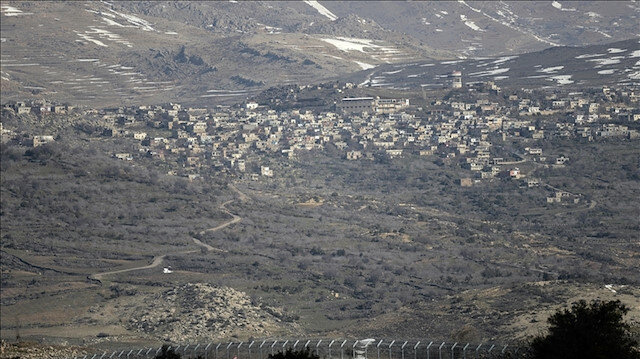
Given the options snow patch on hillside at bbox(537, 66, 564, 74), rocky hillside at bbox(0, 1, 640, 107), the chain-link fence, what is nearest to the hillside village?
snow patch on hillside at bbox(537, 66, 564, 74)

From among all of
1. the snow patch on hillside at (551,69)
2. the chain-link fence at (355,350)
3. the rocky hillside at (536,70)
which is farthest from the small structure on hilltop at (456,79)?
the chain-link fence at (355,350)

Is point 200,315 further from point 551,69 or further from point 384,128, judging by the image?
point 551,69

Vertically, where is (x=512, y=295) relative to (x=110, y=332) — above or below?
above

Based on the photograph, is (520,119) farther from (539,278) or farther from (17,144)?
(539,278)

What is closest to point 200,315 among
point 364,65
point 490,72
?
point 490,72

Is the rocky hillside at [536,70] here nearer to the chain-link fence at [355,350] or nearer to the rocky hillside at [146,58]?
the rocky hillside at [146,58]

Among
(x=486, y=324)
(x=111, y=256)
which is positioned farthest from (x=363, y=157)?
(x=486, y=324)
